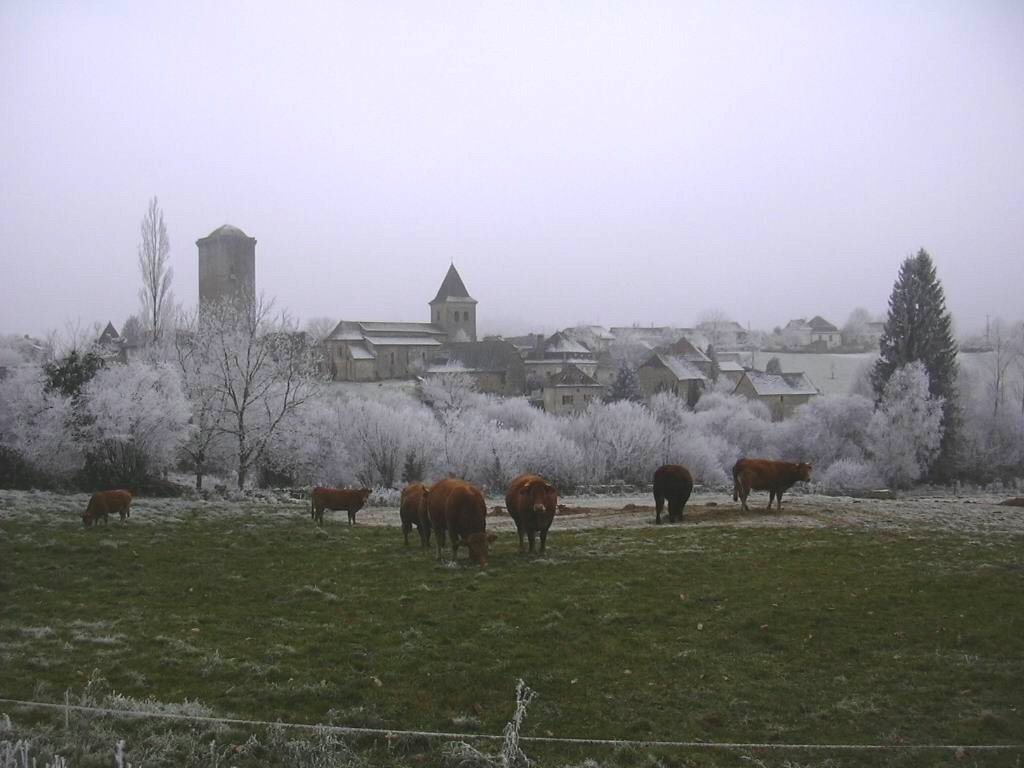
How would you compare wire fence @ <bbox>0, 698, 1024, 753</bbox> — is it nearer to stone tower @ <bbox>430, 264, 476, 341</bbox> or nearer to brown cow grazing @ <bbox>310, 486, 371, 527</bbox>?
brown cow grazing @ <bbox>310, 486, 371, 527</bbox>

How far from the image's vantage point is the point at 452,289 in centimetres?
10625

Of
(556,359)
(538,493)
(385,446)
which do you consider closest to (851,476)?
(385,446)

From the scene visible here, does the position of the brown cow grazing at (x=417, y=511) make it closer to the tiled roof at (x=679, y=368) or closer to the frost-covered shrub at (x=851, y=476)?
the frost-covered shrub at (x=851, y=476)

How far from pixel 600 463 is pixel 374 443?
13.5 metres

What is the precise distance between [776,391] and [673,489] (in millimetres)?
55965

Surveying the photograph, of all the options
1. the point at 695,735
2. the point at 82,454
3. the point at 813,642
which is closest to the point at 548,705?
the point at 695,735

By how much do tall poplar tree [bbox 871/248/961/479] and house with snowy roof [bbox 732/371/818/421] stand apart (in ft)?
46.2

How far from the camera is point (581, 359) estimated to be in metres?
91.8

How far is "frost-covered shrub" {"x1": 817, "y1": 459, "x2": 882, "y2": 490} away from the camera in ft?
155

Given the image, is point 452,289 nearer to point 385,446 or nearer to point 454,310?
point 454,310

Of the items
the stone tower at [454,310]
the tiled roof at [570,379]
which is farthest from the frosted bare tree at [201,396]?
the stone tower at [454,310]

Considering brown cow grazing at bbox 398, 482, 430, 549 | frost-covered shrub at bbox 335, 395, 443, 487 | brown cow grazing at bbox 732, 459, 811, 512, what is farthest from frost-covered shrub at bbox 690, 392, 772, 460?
brown cow grazing at bbox 398, 482, 430, 549

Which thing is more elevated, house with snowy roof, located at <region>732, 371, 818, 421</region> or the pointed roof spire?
the pointed roof spire

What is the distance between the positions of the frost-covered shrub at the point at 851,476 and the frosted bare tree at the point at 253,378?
30955 millimetres
